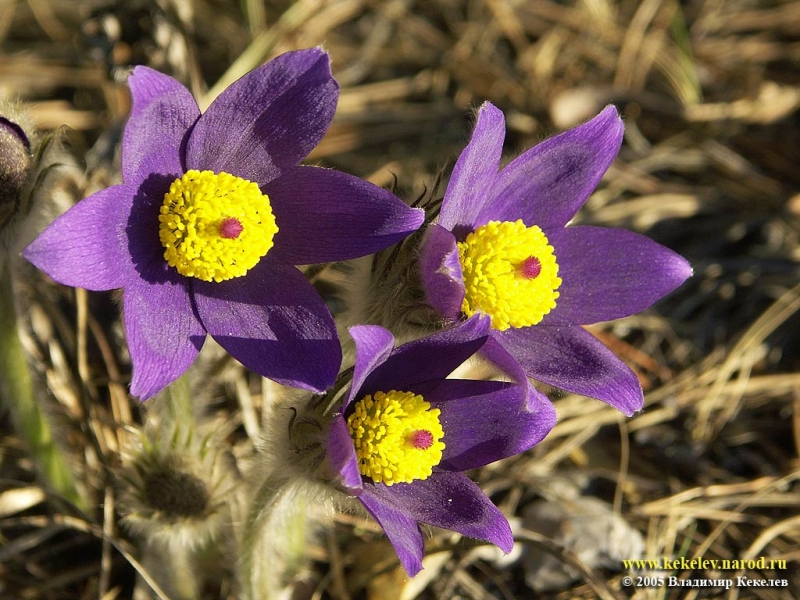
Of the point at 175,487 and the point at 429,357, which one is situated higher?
the point at 429,357

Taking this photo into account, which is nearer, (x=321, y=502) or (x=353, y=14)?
(x=321, y=502)

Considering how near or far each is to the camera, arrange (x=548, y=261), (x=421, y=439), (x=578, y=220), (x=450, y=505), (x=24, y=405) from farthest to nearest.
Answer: (x=578, y=220), (x=24, y=405), (x=548, y=261), (x=450, y=505), (x=421, y=439)

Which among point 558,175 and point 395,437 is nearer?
point 395,437

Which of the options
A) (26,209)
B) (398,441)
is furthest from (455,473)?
(26,209)

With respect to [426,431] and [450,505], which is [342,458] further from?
[450,505]

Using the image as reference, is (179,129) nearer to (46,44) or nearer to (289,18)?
(289,18)

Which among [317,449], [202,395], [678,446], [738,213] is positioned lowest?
Result: [678,446]

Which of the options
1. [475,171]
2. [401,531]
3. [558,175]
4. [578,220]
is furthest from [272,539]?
[578,220]
